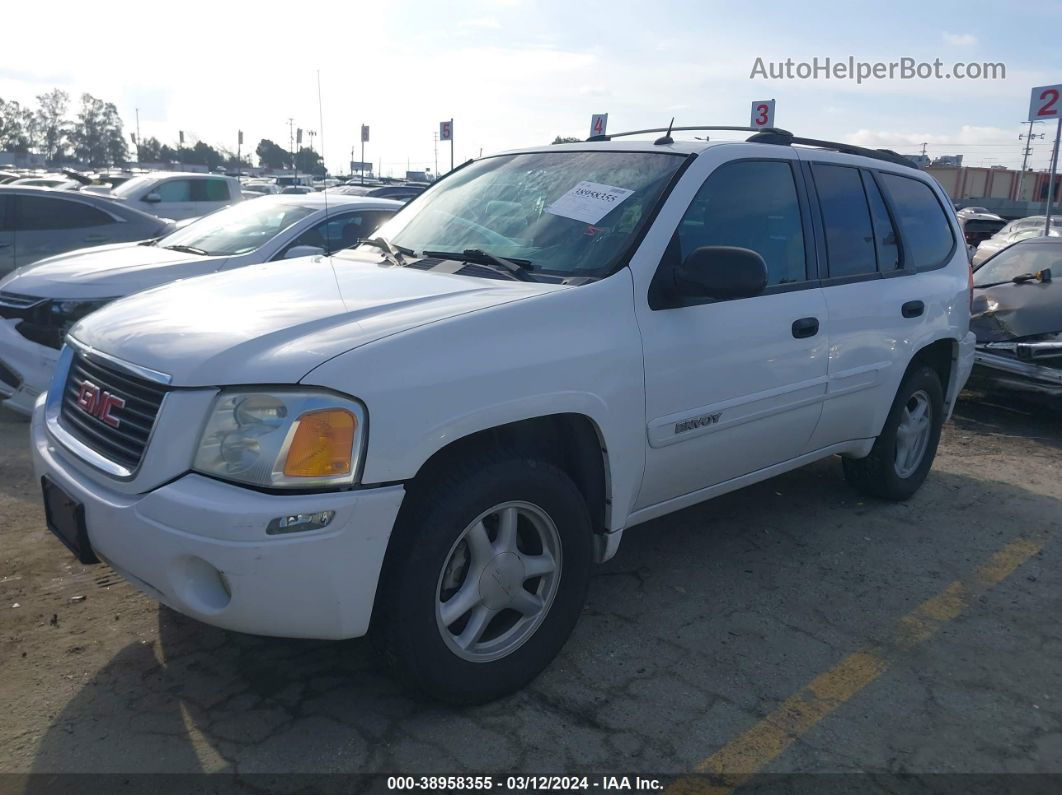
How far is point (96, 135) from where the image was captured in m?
78.7

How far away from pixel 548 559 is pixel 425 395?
31.7 inches

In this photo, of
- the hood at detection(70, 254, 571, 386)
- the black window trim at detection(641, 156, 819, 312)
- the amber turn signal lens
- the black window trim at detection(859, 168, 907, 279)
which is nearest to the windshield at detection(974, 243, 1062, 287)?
the black window trim at detection(859, 168, 907, 279)

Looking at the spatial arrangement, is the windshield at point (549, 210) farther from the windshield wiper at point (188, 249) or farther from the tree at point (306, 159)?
the tree at point (306, 159)

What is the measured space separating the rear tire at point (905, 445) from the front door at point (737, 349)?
3.02ft

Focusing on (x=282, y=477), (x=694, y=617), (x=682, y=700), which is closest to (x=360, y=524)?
(x=282, y=477)

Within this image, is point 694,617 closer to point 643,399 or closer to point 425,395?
point 643,399

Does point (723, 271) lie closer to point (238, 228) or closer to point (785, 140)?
point (785, 140)

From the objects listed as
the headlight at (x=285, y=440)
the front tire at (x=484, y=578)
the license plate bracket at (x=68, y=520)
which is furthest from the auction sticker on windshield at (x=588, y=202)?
the license plate bracket at (x=68, y=520)

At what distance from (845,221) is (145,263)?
4.66 m

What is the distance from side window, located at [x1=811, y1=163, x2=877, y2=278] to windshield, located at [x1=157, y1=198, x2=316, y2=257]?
4.10 meters

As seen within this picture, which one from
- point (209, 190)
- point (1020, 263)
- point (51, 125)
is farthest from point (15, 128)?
point (1020, 263)

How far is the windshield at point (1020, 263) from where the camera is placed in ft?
25.7

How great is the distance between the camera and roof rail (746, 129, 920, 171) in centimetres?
425

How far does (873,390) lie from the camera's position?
4473mm
